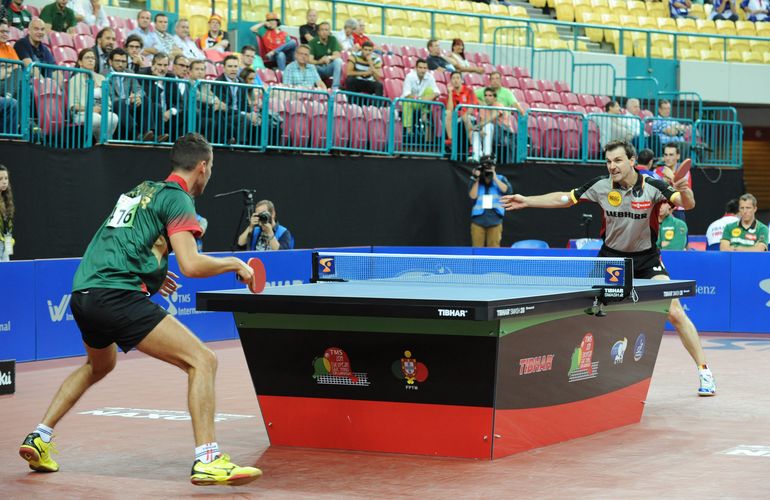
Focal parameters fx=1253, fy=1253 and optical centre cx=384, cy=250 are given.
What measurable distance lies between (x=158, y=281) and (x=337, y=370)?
136 centimetres

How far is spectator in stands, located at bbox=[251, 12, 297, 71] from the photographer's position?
1944 cm

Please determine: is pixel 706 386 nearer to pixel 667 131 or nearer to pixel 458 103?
pixel 458 103

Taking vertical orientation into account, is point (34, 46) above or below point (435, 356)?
above

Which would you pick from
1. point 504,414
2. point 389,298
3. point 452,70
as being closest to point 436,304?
point 389,298

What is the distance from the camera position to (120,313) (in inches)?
261

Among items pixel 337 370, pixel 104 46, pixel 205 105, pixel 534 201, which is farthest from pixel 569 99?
pixel 337 370

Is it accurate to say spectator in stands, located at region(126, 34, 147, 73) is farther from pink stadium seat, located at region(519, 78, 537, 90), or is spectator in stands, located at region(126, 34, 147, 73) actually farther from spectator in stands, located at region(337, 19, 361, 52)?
pink stadium seat, located at region(519, 78, 537, 90)

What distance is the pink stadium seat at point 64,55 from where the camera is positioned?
51.8 feet

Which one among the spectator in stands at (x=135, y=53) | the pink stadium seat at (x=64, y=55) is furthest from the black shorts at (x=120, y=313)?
the pink stadium seat at (x=64, y=55)

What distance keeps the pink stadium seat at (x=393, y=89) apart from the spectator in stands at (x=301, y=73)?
2099 millimetres

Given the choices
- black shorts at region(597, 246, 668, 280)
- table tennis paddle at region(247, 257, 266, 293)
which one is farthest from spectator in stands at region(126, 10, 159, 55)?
table tennis paddle at region(247, 257, 266, 293)

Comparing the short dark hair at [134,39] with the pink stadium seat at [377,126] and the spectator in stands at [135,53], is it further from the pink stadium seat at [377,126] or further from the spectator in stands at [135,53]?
the pink stadium seat at [377,126]

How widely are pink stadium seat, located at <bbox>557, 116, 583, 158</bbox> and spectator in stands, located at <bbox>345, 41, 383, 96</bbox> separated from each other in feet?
11.9

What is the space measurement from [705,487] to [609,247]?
3.68 meters
